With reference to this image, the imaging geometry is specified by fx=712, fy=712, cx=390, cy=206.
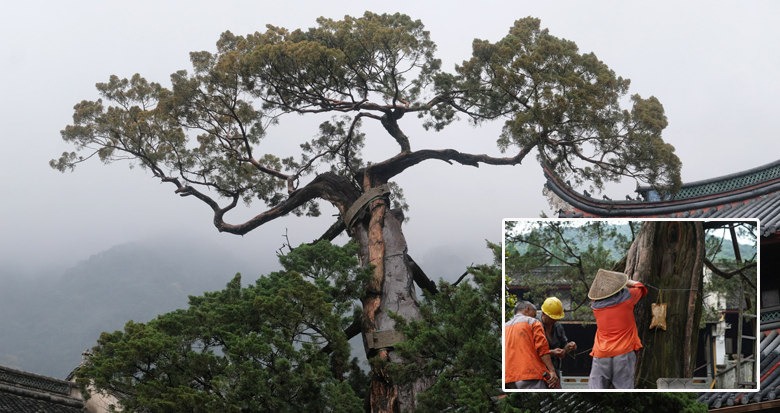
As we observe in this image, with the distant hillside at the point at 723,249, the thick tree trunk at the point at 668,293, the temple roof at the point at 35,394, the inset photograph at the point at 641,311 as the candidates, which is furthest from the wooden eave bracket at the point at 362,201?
the thick tree trunk at the point at 668,293

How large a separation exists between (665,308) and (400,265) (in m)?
6.15

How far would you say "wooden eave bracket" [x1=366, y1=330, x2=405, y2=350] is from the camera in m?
8.66

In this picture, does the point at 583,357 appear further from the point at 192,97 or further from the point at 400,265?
the point at 192,97

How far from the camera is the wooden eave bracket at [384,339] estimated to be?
341 inches

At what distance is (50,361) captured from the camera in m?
51.8

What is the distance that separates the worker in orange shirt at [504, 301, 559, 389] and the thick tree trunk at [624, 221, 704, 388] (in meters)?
0.54

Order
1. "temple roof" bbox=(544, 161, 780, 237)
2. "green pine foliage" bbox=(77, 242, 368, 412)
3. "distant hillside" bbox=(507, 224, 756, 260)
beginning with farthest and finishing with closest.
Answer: "temple roof" bbox=(544, 161, 780, 237) → "green pine foliage" bbox=(77, 242, 368, 412) → "distant hillside" bbox=(507, 224, 756, 260)

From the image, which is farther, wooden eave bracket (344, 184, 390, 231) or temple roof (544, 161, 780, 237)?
wooden eave bracket (344, 184, 390, 231)

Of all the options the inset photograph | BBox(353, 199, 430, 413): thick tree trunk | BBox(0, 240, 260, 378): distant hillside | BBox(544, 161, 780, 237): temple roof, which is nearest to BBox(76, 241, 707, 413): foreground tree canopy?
BBox(353, 199, 430, 413): thick tree trunk

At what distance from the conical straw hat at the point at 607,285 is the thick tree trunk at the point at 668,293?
0.09 m

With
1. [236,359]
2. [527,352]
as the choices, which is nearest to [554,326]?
[527,352]

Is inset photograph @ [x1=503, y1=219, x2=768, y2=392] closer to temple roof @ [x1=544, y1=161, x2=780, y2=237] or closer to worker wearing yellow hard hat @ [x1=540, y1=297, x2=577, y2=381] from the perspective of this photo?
worker wearing yellow hard hat @ [x1=540, y1=297, x2=577, y2=381]

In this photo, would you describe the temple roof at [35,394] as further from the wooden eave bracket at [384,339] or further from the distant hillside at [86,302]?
the distant hillside at [86,302]

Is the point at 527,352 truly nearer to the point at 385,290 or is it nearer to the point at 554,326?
the point at 554,326
